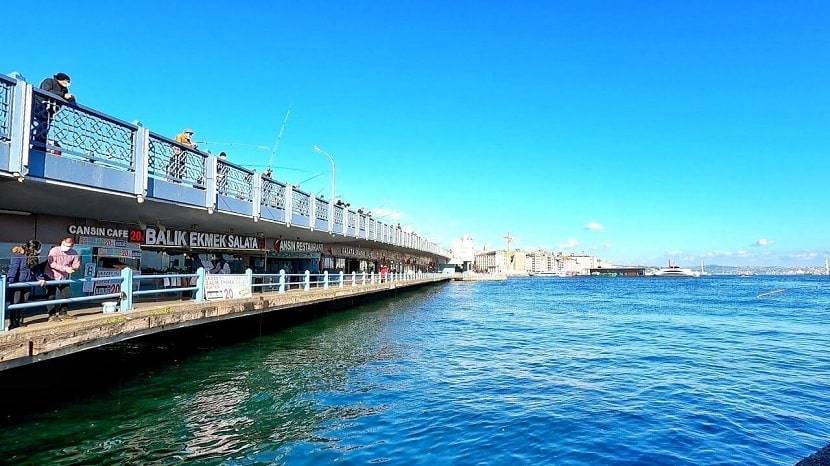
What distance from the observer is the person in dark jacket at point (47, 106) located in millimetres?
10227

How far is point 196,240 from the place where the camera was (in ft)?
75.6

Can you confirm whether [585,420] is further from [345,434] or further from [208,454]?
[208,454]

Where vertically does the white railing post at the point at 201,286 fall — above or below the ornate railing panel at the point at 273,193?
below

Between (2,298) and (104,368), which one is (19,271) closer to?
(2,298)

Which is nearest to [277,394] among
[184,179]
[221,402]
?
[221,402]

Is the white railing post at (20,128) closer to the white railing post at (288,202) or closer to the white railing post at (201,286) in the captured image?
the white railing post at (201,286)

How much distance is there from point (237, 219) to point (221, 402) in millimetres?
10622

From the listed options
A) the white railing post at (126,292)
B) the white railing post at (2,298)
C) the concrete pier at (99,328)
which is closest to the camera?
the white railing post at (2,298)

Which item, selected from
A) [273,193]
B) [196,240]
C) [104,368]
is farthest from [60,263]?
[196,240]

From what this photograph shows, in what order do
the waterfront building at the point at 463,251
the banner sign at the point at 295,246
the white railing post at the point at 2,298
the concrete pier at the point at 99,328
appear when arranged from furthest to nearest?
the waterfront building at the point at 463,251 → the banner sign at the point at 295,246 → the concrete pier at the point at 99,328 → the white railing post at the point at 2,298

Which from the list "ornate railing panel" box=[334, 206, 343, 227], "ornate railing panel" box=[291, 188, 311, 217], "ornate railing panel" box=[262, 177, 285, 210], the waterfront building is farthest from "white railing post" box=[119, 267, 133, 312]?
the waterfront building

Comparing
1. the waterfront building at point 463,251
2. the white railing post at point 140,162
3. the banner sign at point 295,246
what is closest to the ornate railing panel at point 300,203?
the banner sign at point 295,246

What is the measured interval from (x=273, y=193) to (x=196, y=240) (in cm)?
421

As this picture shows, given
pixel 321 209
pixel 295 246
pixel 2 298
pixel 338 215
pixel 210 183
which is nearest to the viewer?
pixel 2 298
